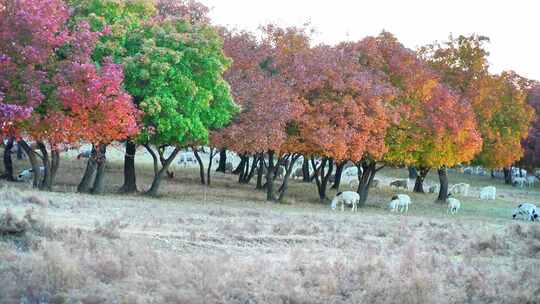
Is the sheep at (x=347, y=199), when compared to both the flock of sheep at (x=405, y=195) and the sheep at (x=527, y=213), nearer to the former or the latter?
the flock of sheep at (x=405, y=195)

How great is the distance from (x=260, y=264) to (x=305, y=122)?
24.4 m

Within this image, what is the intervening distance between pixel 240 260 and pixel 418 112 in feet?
102

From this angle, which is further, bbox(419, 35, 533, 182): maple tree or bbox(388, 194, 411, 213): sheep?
bbox(419, 35, 533, 182): maple tree

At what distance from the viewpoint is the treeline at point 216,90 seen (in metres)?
29.7

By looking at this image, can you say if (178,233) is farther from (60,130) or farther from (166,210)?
(60,130)

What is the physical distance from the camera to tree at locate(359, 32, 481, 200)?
43.9 meters

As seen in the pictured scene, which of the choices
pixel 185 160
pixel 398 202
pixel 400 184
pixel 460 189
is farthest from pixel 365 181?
pixel 185 160

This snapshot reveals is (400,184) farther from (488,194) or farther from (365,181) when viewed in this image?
(365,181)

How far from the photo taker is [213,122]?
3659cm

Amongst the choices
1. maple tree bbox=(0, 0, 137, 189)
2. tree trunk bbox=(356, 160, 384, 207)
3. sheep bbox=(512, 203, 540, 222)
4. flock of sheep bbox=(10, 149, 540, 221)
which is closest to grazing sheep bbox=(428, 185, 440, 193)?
flock of sheep bbox=(10, 149, 540, 221)

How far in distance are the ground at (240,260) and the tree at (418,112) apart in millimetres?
17779

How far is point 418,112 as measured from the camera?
146 ft

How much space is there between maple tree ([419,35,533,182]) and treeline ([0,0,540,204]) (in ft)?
0.38

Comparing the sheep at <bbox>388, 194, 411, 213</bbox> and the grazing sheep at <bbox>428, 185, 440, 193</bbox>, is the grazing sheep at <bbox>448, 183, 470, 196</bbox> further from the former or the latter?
the sheep at <bbox>388, 194, 411, 213</bbox>
